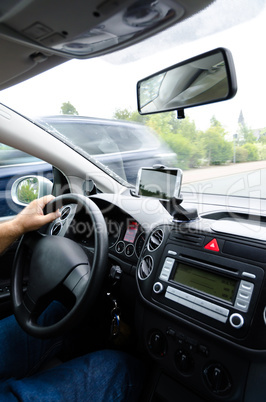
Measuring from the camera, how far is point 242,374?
1342 millimetres

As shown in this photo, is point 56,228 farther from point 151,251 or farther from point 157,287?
point 157,287

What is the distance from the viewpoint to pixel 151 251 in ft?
5.92

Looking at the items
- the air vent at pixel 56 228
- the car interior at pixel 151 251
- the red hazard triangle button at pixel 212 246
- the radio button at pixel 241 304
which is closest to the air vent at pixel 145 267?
the car interior at pixel 151 251

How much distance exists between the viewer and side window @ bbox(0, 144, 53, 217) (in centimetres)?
271

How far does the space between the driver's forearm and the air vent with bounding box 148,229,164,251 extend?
744mm

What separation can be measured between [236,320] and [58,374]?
2.86ft

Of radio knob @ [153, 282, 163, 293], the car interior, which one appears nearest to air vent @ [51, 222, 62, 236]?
the car interior

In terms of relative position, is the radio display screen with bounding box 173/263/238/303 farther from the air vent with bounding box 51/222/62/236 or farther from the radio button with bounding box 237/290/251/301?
the air vent with bounding box 51/222/62/236

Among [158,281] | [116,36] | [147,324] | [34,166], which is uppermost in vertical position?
[116,36]

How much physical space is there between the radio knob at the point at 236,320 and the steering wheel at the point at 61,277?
604 mm

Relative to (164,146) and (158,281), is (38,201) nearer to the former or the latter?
(158,281)

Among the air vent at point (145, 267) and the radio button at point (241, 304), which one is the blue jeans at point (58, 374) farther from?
the radio button at point (241, 304)

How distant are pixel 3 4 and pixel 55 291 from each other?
122cm

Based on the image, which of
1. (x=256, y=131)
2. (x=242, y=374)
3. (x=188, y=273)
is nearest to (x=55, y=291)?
(x=188, y=273)
